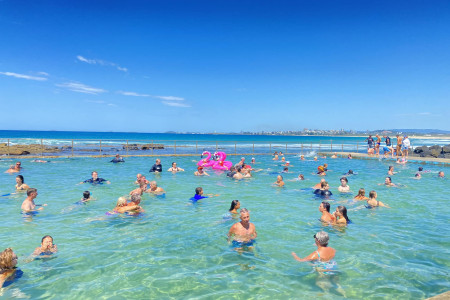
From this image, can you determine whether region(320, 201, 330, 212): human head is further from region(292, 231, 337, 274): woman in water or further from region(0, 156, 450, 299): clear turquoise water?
region(292, 231, 337, 274): woman in water

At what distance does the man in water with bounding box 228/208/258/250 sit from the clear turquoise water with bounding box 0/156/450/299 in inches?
10.2

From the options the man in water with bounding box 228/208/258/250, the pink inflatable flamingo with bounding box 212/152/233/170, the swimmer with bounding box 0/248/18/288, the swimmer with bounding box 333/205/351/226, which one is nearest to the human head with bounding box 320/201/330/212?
the swimmer with bounding box 333/205/351/226

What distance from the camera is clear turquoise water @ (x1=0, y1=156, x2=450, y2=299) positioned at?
219 inches

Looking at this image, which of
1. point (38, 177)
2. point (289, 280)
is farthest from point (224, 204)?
point (38, 177)

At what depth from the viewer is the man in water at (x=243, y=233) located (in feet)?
24.6

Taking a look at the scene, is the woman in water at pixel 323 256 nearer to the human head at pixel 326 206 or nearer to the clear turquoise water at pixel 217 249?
the clear turquoise water at pixel 217 249

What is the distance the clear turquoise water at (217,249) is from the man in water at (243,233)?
0.26 metres

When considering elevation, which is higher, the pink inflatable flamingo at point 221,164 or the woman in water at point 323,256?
the pink inflatable flamingo at point 221,164

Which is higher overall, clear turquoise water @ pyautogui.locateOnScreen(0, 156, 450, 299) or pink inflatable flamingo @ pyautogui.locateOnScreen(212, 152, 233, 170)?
pink inflatable flamingo @ pyautogui.locateOnScreen(212, 152, 233, 170)

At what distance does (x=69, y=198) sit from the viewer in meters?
12.5

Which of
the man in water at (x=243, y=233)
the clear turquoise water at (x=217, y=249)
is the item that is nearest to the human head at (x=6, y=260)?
the clear turquoise water at (x=217, y=249)

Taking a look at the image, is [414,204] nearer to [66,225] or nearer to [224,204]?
[224,204]

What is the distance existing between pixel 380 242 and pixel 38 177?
18203 millimetres

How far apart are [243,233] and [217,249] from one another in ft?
2.66
